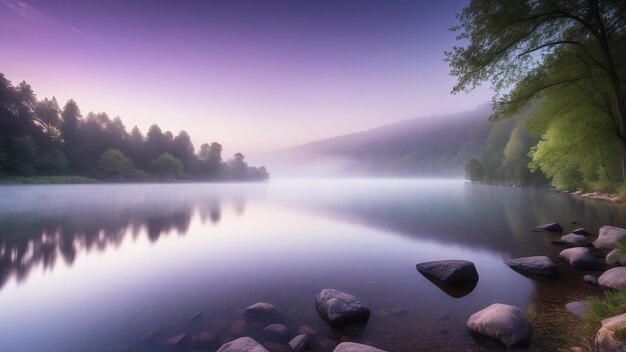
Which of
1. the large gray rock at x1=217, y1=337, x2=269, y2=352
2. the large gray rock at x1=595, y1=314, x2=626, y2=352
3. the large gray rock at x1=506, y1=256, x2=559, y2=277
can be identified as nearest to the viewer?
the large gray rock at x1=595, y1=314, x2=626, y2=352

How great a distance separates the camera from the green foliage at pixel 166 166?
12262 centimetres

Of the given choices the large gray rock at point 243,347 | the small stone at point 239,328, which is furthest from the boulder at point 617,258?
the small stone at point 239,328

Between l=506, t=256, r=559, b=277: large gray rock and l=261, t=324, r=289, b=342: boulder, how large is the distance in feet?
31.1

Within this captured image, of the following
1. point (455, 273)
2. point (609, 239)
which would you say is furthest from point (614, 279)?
point (609, 239)

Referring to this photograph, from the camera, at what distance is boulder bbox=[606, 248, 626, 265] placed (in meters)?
9.80

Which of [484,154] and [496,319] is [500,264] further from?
[484,154]

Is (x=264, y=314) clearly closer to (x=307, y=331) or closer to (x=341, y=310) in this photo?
(x=307, y=331)

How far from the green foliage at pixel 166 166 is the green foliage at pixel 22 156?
46647 mm

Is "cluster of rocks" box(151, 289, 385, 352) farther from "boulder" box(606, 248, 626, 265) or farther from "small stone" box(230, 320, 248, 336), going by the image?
"boulder" box(606, 248, 626, 265)

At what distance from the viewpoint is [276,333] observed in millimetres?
6305

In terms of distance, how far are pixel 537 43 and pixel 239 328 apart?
19043mm

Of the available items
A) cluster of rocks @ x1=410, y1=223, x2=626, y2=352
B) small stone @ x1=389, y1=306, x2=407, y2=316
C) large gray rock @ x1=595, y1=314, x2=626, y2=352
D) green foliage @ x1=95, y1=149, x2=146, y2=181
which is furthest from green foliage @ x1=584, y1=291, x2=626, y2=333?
green foliage @ x1=95, y1=149, x2=146, y2=181

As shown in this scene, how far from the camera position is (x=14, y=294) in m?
9.20

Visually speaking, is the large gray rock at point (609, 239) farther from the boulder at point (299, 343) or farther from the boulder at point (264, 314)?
the boulder at point (264, 314)
